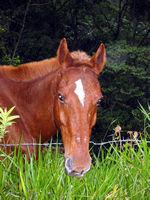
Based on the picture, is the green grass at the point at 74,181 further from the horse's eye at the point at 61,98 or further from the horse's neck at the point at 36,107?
the horse's neck at the point at 36,107

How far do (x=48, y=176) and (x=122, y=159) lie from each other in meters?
0.67

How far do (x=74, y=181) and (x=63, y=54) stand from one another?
1735 mm

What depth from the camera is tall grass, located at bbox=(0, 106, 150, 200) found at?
4039 mm

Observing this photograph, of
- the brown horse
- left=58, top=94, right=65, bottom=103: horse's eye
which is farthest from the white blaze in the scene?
left=58, top=94, right=65, bottom=103: horse's eye

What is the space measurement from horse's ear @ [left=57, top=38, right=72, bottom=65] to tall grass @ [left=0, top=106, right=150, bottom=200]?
1.21 metres

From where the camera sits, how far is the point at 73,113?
497 centimetres

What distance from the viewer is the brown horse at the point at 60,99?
4.85 m

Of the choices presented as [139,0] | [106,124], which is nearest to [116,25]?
[139,0]

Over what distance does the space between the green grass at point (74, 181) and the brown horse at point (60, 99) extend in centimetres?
14

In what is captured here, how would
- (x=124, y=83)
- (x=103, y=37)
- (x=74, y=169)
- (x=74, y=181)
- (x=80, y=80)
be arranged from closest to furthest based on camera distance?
(x=74, y=181) → (x=74, y=169) → (x=80, y=80) → (x=124, y=83) → (x=103, y=37)

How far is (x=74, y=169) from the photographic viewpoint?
4504mm

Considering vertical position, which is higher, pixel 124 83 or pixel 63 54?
pixel 63 54

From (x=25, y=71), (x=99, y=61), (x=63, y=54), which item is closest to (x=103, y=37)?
(x=25, y=71)

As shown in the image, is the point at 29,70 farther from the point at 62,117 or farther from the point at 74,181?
the point at 74,181
